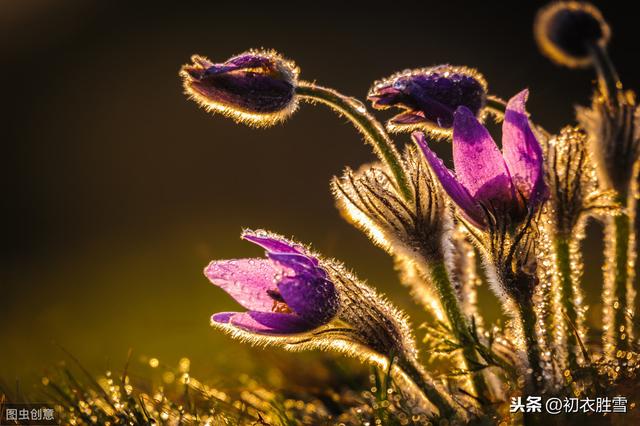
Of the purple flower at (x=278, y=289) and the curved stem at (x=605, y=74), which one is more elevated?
the curved stem at (x=605, y=74)

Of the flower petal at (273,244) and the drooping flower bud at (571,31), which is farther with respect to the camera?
the drooping flower bud at (571,31)

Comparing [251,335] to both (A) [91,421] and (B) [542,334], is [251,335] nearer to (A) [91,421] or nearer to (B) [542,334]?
(A) [91,421]

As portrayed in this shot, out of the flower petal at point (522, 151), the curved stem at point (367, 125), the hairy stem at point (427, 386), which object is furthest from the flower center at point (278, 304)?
the flower petal at point (522, 151)

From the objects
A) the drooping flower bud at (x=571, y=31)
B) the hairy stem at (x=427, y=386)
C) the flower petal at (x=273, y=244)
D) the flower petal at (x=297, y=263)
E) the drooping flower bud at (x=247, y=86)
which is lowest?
the hairy stem at (x=427, y=386)

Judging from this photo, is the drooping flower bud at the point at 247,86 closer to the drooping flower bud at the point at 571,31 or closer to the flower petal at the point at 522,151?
the flower petal at the point at 522,151

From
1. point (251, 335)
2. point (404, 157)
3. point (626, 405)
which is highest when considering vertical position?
point (404, 157)

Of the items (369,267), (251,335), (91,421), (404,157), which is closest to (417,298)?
(404,157)

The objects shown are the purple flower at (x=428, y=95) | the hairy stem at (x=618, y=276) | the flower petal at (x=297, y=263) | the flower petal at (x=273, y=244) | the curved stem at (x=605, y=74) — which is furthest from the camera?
the curved stem at (x=605, y=74)
